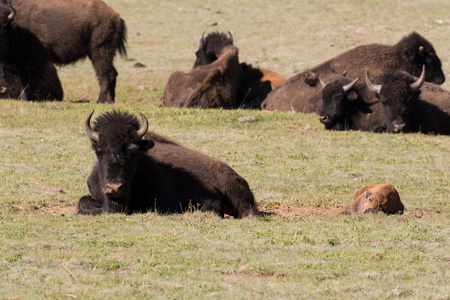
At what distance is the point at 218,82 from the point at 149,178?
455 inches

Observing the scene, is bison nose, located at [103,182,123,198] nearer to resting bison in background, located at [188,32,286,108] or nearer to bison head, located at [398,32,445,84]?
bison head, located at [398,32,445,84]

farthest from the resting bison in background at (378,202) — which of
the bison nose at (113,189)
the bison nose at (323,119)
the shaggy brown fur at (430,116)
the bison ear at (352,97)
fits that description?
the bison ear at (352,97)

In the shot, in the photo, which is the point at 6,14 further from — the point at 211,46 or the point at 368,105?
the point at 368,105

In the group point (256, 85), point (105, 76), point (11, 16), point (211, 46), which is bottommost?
point (256, 85)

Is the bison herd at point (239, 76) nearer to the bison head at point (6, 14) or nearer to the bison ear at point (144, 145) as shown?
the bison head at point (6, 14)

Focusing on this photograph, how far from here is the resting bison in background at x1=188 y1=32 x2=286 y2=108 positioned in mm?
21953

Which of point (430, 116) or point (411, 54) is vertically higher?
point (411, 54)

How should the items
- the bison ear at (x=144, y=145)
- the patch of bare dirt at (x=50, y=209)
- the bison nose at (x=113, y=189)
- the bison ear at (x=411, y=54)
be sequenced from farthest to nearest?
1. the bison ear at (x=411, y=54)
2. the patch of bare dirt at (x=50, y=209)
3. the bison ear at (x=144, y=145)
4. the bison nose at (x=113, y=189)

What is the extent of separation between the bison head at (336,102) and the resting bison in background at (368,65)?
1808mm

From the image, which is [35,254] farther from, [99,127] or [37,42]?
[37,42]

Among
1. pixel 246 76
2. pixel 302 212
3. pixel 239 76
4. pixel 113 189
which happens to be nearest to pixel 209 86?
pixel 239 76

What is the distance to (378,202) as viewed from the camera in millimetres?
9539

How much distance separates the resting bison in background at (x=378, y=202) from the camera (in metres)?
9.54

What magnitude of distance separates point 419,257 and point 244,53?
2341 centimetres
